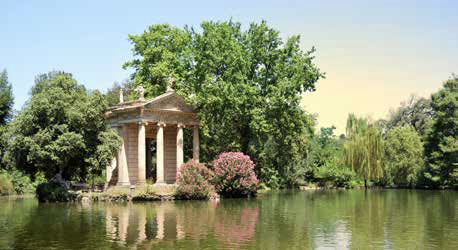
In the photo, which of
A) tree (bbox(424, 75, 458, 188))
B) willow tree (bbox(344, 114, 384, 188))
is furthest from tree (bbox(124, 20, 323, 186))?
tree (bbox(424, 75, 458, 188))

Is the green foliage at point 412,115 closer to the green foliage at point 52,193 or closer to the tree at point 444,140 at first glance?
the tree at point 444,140

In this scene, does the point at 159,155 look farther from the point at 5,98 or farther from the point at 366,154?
the point at 366,154

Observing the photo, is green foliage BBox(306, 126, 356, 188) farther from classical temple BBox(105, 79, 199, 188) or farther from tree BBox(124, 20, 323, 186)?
classical temple BBox(105, 79, 199, 188)

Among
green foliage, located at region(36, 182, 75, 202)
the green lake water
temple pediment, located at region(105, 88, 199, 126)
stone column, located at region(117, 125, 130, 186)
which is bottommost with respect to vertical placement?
the green lake water

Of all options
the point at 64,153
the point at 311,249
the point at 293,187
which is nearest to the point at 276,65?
the point at 64,153

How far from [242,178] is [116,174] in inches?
403

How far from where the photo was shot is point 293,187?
76.2 meters

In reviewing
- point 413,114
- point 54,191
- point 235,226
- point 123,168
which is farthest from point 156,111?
point 413,114

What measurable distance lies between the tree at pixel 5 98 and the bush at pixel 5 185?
5.50 metres

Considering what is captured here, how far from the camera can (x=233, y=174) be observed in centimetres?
4188

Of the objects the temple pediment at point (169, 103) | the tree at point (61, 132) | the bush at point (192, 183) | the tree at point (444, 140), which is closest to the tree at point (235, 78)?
the temple pediment at point (169, 103)

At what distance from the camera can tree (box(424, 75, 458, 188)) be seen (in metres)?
63.4

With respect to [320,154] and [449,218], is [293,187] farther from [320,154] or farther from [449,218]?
[449,218]

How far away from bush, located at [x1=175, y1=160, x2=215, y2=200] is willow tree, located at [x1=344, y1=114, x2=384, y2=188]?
30.6 metres
